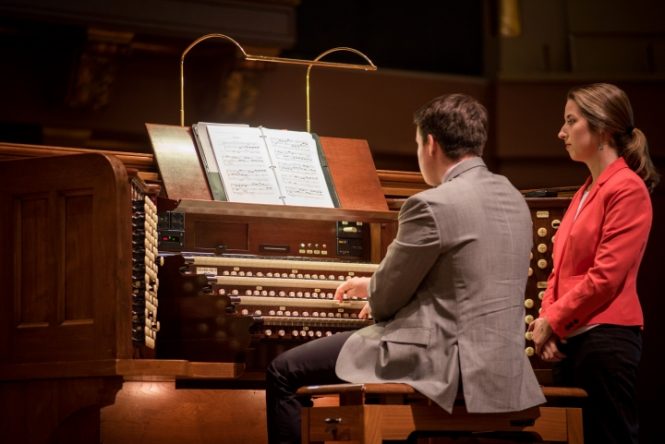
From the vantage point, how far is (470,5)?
8039 mm

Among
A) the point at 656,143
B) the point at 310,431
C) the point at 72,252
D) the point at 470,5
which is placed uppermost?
the point at 470,5

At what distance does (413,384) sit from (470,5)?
5.32 m

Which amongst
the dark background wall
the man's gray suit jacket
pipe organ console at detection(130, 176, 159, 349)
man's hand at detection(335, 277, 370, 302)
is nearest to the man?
the man's gray suit jacket

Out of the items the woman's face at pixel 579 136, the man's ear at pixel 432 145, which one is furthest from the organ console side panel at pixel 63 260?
the woman's face at pixel 579 136

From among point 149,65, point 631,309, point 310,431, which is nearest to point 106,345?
point 310,431

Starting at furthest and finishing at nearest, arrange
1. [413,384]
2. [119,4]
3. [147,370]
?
1. [119,4]
2. [147,370]
3. [413,384]

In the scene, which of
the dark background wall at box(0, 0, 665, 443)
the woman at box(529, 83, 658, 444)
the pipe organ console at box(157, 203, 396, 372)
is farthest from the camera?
the dark background wall at box(0, 0, 665, 443)

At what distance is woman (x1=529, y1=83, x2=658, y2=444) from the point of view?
137 inches

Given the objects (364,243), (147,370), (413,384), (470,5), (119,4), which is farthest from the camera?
(470,5)

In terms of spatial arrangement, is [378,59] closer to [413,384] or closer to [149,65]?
[149,65]

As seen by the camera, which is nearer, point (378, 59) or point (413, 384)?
point (413, 384)

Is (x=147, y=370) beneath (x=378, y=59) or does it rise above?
beneath

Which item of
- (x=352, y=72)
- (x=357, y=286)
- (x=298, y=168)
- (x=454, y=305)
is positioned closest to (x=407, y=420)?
(x=454, y=305)

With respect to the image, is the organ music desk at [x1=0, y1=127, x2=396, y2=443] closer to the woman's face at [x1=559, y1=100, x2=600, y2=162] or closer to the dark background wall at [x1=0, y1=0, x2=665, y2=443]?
the woman's face at [x1=559, y1=100, x2=600, y2=162]
